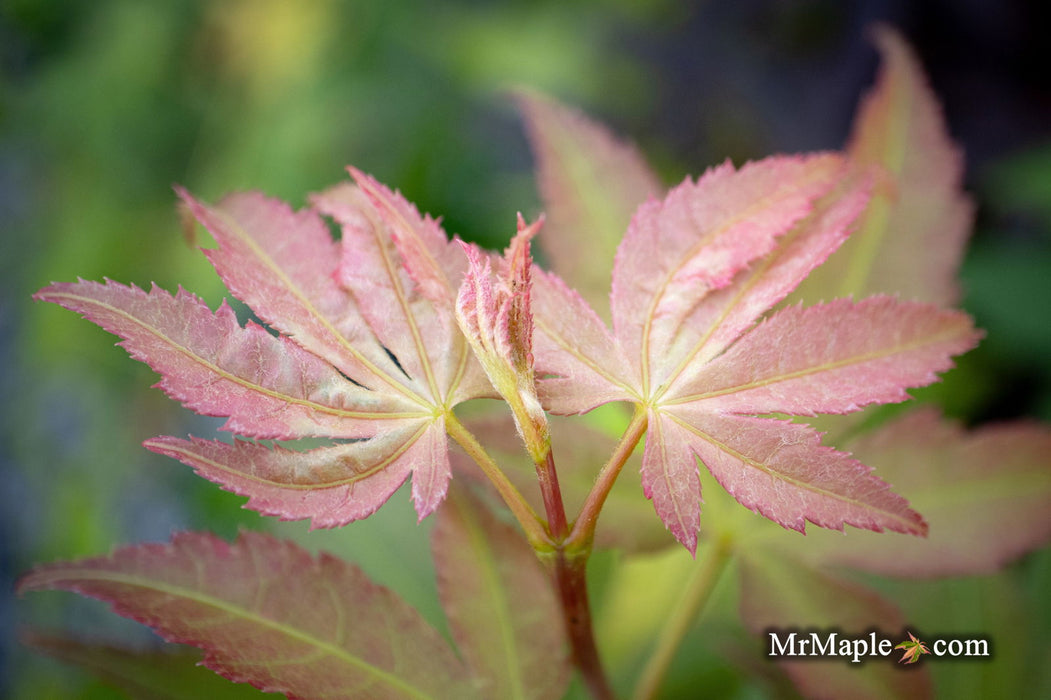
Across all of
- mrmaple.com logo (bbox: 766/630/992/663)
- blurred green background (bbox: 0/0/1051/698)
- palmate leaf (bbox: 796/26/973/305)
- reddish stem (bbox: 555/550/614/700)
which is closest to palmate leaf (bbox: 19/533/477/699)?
reddish stem (bbox: 555/550/614/700)

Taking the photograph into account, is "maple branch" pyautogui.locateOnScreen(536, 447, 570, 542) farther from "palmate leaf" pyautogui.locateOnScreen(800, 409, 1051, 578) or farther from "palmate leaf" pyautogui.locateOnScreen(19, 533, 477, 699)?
"palmate leaf" pyautogui.locateOnScreen(800, 409, 1051, 578)

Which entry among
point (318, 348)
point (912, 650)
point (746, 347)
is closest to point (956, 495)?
point (912, 650)

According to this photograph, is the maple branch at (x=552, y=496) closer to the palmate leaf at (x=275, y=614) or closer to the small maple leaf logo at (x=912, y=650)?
the palmate leaf at (x=275, y=614)

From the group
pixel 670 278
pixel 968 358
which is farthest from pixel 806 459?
pixel 968 358

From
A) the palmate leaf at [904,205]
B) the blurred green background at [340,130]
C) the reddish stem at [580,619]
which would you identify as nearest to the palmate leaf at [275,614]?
the reddish stem at [580,619]

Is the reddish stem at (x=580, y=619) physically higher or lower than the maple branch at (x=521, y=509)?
lower
